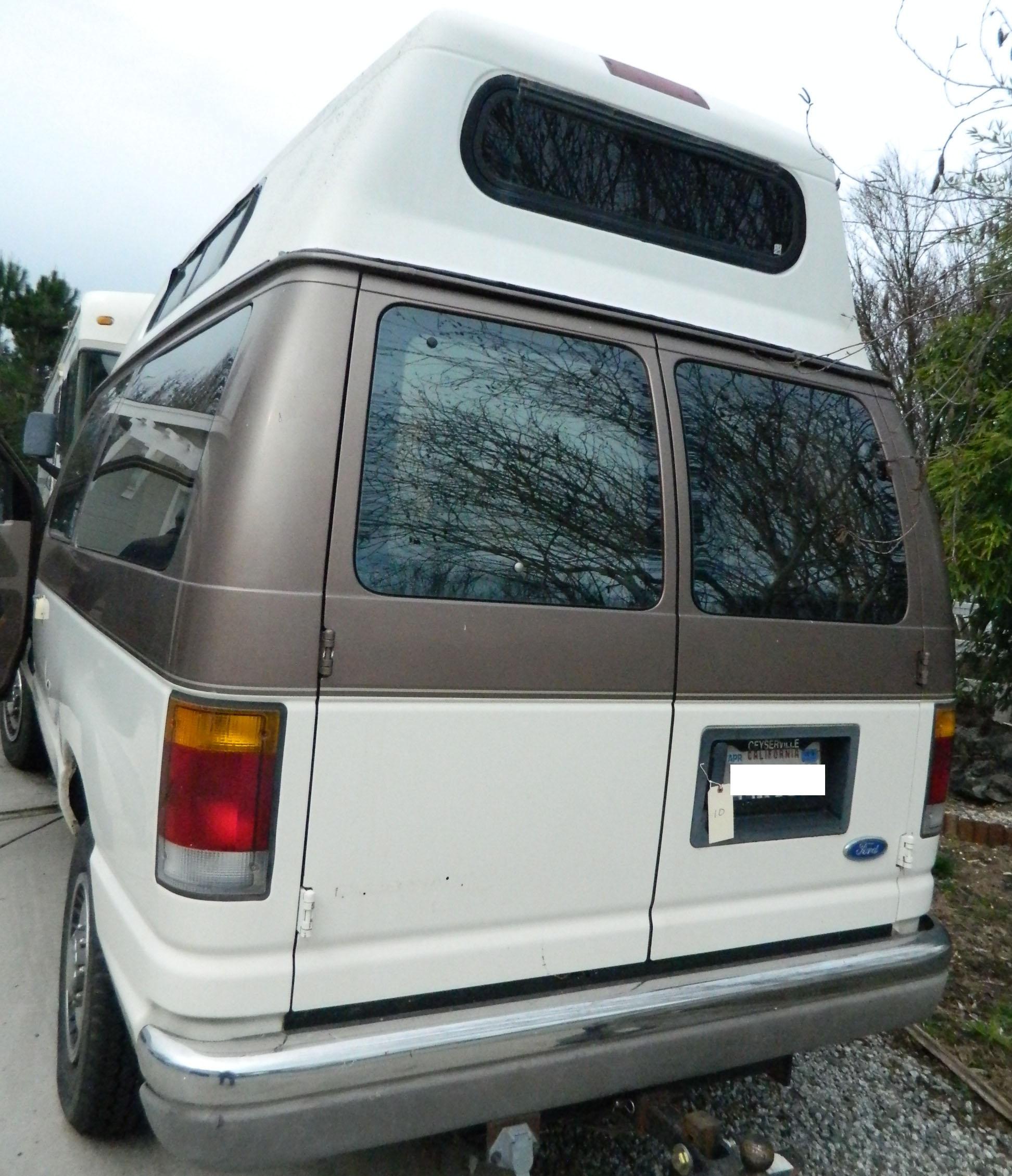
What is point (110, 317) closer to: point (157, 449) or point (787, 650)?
point (157, 449)

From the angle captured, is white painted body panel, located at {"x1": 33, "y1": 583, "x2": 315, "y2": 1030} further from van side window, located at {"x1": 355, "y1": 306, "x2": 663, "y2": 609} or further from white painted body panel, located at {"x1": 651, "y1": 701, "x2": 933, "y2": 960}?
white painted body panel, located at {"x1": 651, "y1": 701, "x2": 933, "y2": 960}

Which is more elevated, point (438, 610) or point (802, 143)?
point (802, 143)

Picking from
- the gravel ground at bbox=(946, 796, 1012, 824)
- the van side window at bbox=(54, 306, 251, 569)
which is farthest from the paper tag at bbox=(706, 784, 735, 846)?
the gravel ground at bbox=(946, 796, 1012, 824)

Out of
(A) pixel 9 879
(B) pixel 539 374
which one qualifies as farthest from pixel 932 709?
(A) pixel 9 879

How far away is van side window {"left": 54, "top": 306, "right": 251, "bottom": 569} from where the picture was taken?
7.44ft

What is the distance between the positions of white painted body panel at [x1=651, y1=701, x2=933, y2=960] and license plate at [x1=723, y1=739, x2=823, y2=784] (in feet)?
0.20

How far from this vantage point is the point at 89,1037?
2.45 metres

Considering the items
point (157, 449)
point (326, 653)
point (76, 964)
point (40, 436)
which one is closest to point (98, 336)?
point (40, 436)

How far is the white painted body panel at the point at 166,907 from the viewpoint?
1938 mm

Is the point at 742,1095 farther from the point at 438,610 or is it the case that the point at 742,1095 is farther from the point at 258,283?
the point at 258,283

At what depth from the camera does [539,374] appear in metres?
2.32

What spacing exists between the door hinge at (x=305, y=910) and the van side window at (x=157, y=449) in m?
0.77

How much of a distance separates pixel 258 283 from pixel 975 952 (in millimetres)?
3925

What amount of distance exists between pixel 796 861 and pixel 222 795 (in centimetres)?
148
